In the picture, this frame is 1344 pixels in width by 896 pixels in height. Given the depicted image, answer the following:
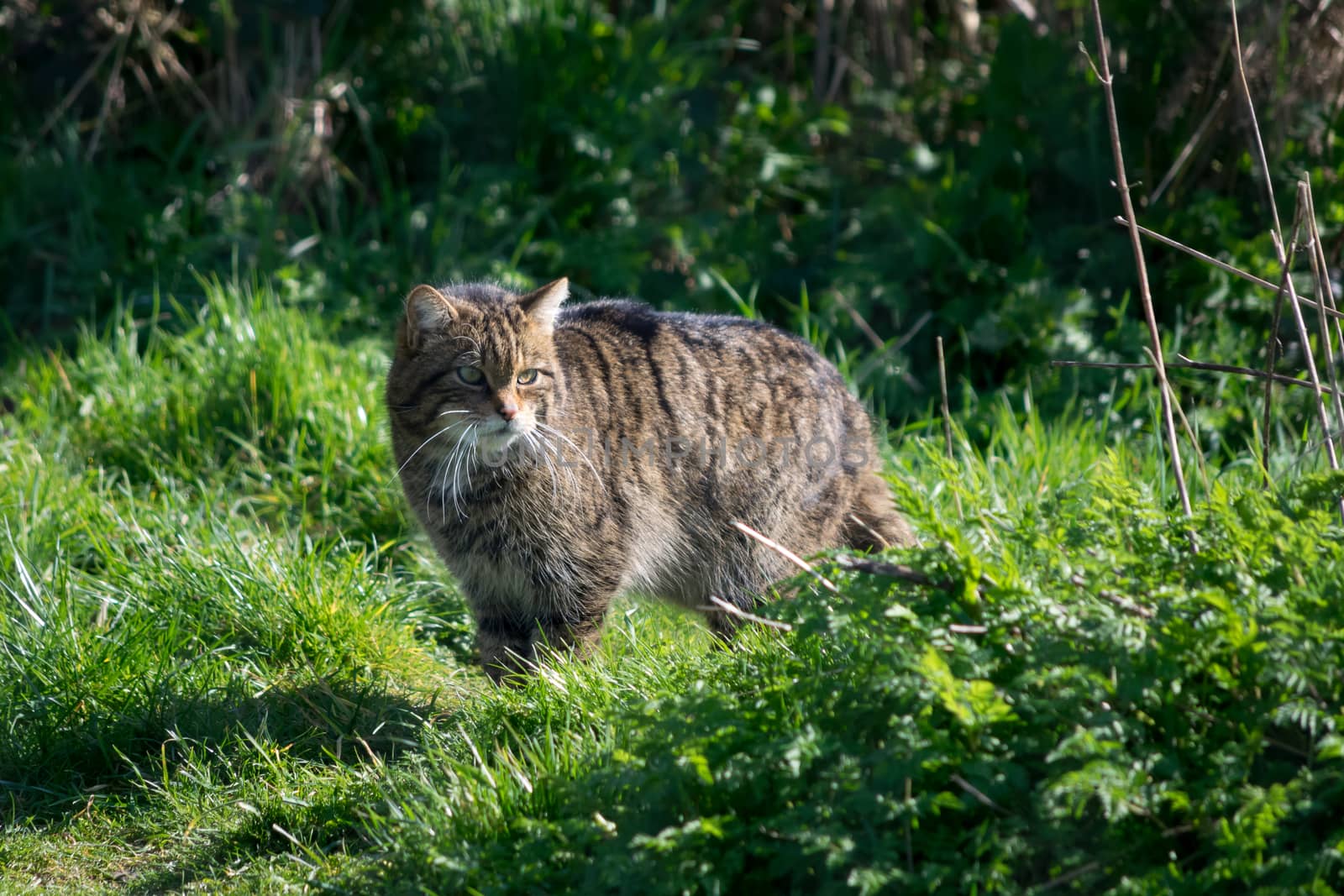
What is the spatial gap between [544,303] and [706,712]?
5.24 ft

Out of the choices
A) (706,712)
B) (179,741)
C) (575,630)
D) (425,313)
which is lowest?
(179,741)

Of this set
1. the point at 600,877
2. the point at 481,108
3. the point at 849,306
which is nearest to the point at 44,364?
the point at 481,108

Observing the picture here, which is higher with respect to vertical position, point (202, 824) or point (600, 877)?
point (600, 877)

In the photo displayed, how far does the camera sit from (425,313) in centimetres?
347

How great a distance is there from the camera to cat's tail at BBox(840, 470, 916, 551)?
3.85 m

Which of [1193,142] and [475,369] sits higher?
[1193,142]

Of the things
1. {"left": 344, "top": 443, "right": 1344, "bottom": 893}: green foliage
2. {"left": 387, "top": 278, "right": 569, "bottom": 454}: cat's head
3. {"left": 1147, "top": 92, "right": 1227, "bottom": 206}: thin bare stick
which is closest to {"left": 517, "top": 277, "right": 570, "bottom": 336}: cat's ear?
{"left": 387, "top": 278, "right": 569, "bottom": 454}: cat's head

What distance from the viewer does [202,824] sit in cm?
292

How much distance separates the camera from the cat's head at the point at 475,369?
3387 millimetres

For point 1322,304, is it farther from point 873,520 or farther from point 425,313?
point 425,313

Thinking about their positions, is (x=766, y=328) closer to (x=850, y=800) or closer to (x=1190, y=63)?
(x=850, y=800)

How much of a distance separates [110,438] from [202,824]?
7.06ft

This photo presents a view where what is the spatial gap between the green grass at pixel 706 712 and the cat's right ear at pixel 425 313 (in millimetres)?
761

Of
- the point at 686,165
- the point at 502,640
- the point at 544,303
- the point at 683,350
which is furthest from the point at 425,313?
the point at 686,165
